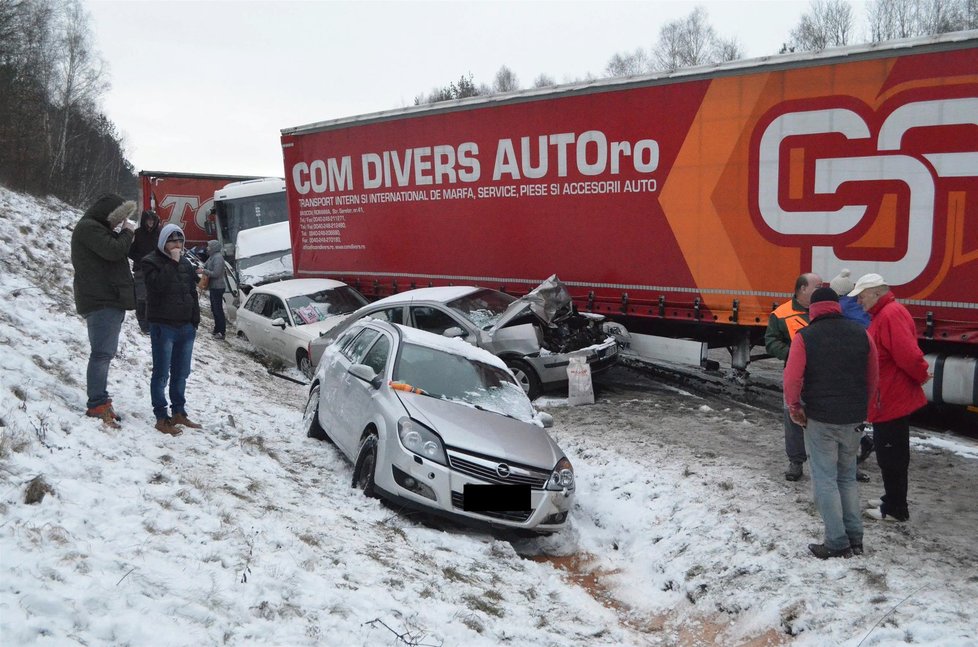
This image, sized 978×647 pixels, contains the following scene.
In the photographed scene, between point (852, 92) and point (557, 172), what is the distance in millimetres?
4059

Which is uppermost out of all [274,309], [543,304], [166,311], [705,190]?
[705,190]

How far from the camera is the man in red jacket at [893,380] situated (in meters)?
5.32

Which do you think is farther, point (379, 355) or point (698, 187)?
point (698, 187)

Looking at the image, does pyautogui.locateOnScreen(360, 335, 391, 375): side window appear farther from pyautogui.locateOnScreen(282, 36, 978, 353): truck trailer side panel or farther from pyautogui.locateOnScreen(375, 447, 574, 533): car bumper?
pyautogui.locateOnScreen(282, 36, 978, 353): truck trailer side panel

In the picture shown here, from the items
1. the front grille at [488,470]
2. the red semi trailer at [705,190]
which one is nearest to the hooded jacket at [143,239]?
the front grille at [488,470]

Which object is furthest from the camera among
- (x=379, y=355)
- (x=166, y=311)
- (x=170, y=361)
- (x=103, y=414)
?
(x=379, y=355)

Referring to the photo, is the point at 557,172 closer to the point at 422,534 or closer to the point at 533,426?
the point at 533,426

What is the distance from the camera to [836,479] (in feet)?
16.6

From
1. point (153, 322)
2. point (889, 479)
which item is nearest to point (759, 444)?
point (889, 479)

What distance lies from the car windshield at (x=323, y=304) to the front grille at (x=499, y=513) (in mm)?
7437

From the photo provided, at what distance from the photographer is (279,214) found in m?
20.3

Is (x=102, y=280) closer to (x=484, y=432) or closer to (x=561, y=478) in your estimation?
(x=484, y=432)

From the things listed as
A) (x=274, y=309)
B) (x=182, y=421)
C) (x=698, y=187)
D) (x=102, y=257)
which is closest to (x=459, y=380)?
(x=182, y=421)

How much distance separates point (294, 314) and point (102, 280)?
654 cm
